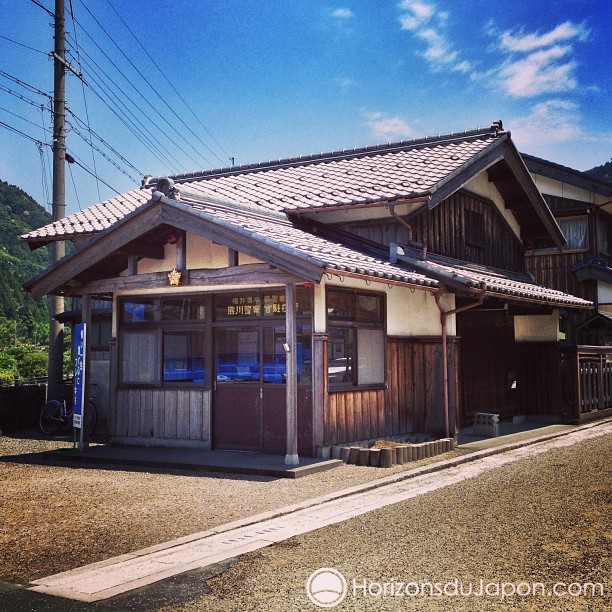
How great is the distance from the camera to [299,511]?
24.6 feet

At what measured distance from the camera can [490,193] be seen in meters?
17.0

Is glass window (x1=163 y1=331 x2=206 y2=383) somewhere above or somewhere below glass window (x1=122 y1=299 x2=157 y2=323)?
below

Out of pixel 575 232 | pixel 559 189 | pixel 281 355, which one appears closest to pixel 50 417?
pixel 281 355

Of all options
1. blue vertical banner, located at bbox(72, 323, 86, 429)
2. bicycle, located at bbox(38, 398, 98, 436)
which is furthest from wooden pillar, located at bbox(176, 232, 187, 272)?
bicycle, located at bbox(38, 398, 98, 436)

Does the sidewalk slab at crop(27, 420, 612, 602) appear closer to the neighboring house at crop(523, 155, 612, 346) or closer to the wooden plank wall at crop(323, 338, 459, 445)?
the wooden plank wall at crop(323, 338, 459, 445)

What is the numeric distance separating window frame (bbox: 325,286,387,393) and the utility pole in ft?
23.9

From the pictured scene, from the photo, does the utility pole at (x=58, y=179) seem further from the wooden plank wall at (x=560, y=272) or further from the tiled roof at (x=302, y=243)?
the wooden plank wall at (x=560, y=272)

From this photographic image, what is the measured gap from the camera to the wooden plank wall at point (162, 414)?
1197 cm

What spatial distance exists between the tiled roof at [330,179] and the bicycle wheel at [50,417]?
3.61 meters

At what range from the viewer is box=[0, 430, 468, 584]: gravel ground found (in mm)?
6117

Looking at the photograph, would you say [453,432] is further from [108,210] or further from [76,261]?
[108,210]

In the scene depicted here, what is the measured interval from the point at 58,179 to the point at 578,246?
52.9 feet

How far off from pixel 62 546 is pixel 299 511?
244cm

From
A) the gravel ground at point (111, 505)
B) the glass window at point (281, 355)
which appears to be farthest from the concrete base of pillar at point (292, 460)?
the glass window at point (281, 355)
